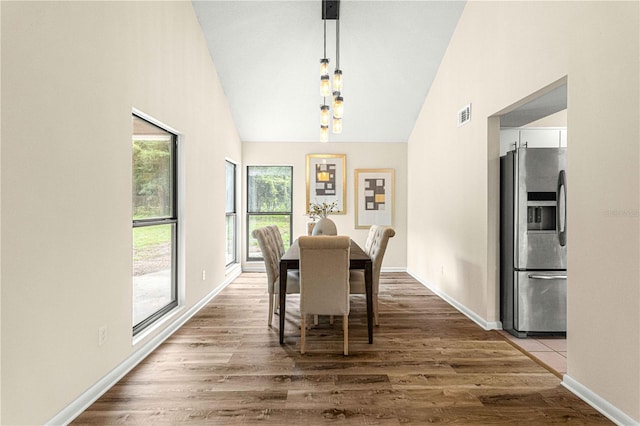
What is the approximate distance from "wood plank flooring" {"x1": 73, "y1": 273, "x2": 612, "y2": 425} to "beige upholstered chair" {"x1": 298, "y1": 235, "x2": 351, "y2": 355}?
375 millimetres

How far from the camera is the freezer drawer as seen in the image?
3.38 meters

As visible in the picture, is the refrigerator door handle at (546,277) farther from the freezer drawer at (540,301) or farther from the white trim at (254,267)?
the white trim at (254,267)

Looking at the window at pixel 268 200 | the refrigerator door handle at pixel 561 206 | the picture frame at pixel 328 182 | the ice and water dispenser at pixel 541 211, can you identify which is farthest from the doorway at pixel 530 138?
the window at pixel 268 200

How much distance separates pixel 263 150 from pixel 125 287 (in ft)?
14.1

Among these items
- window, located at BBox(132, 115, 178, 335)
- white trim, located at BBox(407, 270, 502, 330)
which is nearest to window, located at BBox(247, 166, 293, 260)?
white trim, located at BBox(407, 270, 502, 330)

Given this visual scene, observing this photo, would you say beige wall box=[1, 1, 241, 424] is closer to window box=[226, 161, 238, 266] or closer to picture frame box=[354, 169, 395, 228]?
window box=[226, 161, 238, 266]

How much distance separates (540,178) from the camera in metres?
3.37

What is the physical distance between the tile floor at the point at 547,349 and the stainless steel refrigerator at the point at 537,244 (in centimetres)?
8

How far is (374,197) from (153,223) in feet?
13.8

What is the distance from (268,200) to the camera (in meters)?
6.77

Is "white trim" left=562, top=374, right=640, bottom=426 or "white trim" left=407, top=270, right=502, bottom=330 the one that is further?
"white trim" left=407, top=270, right=502, bottom=330

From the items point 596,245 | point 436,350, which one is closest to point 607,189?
point 596,245

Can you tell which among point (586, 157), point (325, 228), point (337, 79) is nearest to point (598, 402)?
point (586, 157)

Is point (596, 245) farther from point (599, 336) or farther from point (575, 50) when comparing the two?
point (575, 50)
